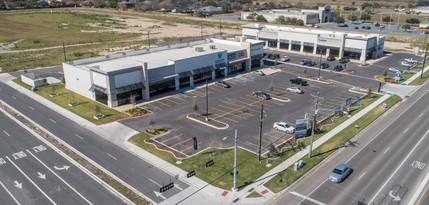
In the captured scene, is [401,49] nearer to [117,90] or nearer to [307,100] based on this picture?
[307,100]

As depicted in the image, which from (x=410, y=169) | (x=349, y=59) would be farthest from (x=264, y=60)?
Result: (x=410, y=169)

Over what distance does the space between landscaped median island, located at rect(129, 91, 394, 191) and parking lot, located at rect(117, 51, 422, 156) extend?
1705 millimetres

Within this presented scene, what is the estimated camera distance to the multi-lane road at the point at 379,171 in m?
36.0

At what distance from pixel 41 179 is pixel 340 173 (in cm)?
3553

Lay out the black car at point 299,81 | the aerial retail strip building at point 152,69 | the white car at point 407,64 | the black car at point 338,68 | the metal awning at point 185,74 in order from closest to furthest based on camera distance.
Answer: the aerial retail strip building at point 152,69 → the metal awning at point 185,74 → the black car at point 299,81 → the black car at point 338,68 → the white car at point 407,64

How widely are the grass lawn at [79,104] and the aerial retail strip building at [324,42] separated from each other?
2438 inches

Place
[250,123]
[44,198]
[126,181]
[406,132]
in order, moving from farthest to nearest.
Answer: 1. [250,123]
2. [406,132]
3. [126,181]
4. [44,198]

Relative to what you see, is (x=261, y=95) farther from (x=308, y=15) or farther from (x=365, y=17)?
(x=365, y=17)

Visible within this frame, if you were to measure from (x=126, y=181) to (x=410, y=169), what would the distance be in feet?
114

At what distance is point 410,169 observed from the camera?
4138 centimetres

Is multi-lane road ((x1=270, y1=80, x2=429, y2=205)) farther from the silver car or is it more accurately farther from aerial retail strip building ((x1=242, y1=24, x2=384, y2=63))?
aerial retail strip building ((x1=242, y1=24, x2=384, y2=63))

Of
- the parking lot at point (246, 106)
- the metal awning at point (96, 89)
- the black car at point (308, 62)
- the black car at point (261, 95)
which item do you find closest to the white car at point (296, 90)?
the parking lot at point (246, 106)

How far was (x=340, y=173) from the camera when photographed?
3906cm

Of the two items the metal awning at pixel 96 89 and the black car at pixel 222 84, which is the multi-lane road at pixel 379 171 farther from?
the metal awning at pixel 96 89
